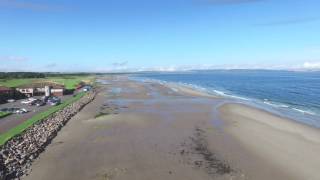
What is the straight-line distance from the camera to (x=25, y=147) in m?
31.5

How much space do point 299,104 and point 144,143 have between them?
150ft

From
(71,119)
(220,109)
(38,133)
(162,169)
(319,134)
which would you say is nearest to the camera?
(162,169)

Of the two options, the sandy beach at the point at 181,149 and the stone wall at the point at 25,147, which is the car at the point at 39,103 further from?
the stone wall at the point at 25,147

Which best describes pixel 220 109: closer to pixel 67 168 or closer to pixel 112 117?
pixel 112 117

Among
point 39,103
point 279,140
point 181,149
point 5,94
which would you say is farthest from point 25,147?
point 5,94

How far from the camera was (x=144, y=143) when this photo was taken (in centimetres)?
3462

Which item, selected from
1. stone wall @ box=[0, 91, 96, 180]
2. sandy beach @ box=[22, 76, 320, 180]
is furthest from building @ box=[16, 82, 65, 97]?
stone wall @ box=[0, 91, 96, 180]

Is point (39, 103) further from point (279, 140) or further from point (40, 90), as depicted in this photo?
point (279, 140)

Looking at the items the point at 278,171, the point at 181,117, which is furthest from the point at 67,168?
the point at 181,117

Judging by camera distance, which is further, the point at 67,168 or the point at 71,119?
the point at 71,119

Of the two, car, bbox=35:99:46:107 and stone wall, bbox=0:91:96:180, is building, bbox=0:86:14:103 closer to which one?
car, bbox=35:99:46:107

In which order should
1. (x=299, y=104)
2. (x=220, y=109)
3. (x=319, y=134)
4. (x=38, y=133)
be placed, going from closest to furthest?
(x=38, y=133), (x=319, y=134), (x=220, y=109), (x=299, y=104)

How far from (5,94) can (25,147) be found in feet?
152

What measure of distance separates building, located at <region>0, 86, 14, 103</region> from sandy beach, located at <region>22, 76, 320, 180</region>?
2672 cm
